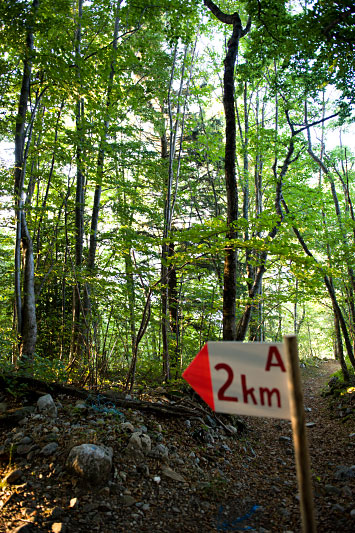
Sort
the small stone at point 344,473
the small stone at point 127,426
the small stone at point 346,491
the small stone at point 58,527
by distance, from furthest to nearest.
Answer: the small stone at point 127,426, the small stone at point 344,473, the small stone at point 346,491, the small stone at point 58,527

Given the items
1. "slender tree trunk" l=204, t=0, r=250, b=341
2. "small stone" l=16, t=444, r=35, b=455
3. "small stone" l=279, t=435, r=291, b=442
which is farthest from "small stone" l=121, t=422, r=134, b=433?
"small stone" l=279, t=435, r=291, b=442

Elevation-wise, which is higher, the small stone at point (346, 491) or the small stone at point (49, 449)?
the small stone at point (49, 449)

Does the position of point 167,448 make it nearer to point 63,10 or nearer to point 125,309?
point 125,309

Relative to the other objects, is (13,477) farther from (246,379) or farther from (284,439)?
(284,439)

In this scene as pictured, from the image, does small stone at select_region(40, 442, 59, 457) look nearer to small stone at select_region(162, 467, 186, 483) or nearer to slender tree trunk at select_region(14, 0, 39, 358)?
small stone at select_region(162, 467, 186, 483)

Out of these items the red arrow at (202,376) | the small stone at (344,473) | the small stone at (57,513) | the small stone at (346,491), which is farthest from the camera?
the small stone at (344,473)

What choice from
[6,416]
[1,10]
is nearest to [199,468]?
[6,416]

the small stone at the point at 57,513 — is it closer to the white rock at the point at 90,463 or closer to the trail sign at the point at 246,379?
the white rock at the point at 90,463

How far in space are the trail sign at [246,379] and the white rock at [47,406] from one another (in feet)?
8.73

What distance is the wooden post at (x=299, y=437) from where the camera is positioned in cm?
152

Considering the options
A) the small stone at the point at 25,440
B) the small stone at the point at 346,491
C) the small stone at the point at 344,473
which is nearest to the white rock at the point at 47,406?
the small stone at the point at 25,440

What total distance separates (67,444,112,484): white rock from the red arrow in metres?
1.67

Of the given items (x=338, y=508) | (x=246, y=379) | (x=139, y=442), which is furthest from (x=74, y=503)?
(x=338, y=508)

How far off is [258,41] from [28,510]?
300 inches
